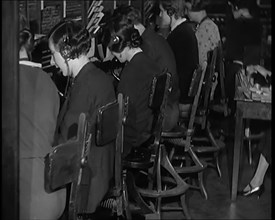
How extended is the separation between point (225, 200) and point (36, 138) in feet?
5.41

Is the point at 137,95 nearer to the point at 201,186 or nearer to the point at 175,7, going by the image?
the point at 201,186

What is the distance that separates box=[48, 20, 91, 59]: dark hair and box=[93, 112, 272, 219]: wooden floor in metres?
0.96

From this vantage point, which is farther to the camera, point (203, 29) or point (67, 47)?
point (203, 29)

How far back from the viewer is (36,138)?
74.0 inches

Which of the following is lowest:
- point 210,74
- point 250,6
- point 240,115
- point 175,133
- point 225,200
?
point 225,200

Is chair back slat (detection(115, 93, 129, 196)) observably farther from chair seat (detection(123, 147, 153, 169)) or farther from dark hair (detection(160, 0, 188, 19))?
dark hair (detection(160, 0, 188, 19))

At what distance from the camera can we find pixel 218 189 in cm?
340

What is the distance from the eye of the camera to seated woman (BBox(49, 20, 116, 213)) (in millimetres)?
2139

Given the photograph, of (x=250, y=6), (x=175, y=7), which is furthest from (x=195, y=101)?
(x=250, y=6)

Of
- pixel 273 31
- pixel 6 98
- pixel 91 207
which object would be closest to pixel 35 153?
pixel 91 207

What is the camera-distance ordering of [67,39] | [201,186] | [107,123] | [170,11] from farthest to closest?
[170,11]
[201,186]
[67,39]
[107,123]

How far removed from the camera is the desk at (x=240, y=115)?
262cm

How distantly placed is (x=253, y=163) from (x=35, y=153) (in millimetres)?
1488

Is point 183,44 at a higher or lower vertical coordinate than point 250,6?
lower
